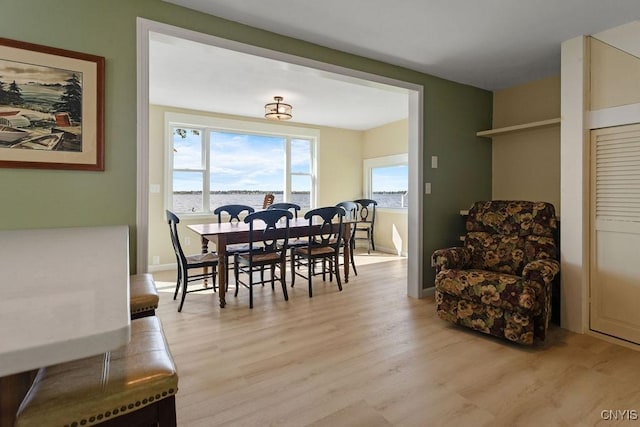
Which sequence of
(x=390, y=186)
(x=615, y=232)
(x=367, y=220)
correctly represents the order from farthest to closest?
(x=367, y=220)
(x=390, y=186)
(x=615, y=232)

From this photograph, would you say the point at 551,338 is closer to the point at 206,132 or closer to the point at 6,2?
the point at 6,2

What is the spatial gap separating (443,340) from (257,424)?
4.93 ft

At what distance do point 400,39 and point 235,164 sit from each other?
3.59 meters

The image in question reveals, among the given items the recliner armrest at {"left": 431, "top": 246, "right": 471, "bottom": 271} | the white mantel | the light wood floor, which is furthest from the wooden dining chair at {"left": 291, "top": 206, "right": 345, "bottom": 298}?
the white mantel

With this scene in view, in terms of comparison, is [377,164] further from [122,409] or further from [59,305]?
[59,305]

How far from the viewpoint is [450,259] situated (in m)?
2.80

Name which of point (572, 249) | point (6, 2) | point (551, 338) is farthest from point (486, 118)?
point (6, 2)

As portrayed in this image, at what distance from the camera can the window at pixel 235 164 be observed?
509 centimetres

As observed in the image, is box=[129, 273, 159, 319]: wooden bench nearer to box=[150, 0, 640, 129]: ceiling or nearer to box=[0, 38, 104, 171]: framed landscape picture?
box=[0, 38, 104, 171]: framed landscape picture

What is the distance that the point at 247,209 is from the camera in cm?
485

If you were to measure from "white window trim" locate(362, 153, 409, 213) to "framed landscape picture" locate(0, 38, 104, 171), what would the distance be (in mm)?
4771

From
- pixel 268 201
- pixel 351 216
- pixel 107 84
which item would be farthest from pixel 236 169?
pixel 107 84

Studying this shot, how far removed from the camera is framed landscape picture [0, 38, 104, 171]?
5.73 ft

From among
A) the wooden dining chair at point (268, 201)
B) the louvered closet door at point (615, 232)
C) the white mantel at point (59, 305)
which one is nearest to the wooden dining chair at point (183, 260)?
the wooden dining chair at point (268, 201)
